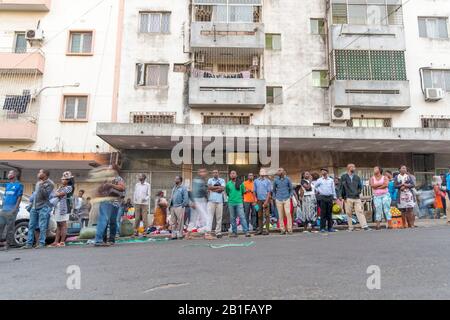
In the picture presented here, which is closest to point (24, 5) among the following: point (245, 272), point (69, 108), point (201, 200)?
point (69, 108)

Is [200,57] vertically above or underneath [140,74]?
above

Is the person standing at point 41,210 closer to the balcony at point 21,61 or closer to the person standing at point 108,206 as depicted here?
the person standing at point 108,206

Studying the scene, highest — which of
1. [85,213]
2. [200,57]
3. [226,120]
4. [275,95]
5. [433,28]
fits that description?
[433,28]

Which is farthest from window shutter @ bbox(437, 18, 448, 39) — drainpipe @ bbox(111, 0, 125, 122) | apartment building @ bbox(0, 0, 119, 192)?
apartment building @ bbox(0, 0, 119, 192)

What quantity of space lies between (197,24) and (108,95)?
5713 millimetres

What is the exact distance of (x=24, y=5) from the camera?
20047mm

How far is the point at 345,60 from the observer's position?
20062 millimetres

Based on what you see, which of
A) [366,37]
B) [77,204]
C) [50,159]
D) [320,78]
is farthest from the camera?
[320,78]

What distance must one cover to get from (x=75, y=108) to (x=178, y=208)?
38.7ft

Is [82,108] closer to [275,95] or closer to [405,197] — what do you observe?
[275,95]
